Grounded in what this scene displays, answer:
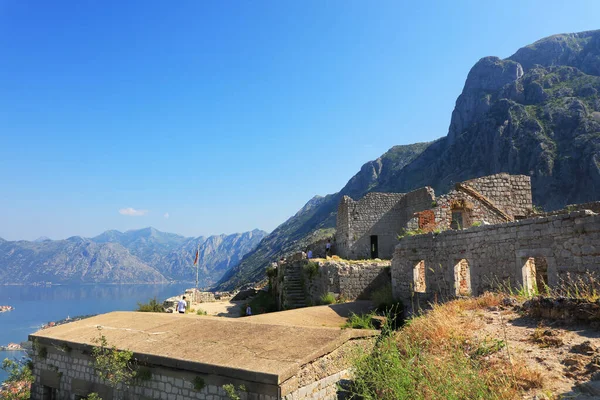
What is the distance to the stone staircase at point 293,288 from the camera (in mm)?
20688

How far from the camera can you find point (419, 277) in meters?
13.6

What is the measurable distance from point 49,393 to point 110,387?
361cm

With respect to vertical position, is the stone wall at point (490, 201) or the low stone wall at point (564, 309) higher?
the stone wall at point (490, 201)

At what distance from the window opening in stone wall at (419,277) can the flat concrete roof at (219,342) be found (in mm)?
5222

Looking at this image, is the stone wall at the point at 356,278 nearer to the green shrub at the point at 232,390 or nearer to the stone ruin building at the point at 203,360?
the stone ruin building at the point at 203,360

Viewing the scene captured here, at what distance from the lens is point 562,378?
4730 mm

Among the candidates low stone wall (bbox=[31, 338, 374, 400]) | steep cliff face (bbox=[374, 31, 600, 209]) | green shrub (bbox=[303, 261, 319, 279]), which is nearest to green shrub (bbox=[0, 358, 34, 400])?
low stone wall (bbox=[31, 338, 374, 400])

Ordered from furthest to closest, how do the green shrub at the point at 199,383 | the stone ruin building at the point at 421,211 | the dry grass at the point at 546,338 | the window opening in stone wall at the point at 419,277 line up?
the stone ruin building at the point at 421,211
the window opening in stone wall at the point at 419,277
the green shrub at the point at 199,383
the dry grass at the point at 546,338

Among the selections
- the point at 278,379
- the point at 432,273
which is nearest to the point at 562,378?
the point at 278,379

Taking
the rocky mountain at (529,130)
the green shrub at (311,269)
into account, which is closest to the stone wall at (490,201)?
the green shrub at (311,269)

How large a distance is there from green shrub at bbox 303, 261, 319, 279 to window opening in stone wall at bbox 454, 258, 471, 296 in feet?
28.7

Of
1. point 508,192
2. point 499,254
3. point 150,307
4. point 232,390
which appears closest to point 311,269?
point 508,192

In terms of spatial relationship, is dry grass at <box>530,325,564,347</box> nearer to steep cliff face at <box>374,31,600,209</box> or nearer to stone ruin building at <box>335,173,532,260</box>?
stone ruin building at <box>335,173,532,260</box>

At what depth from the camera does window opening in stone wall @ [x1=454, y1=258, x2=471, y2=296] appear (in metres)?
11.2
